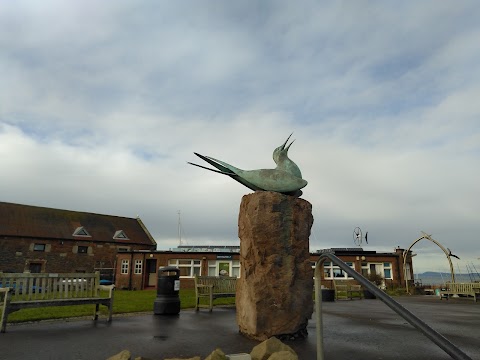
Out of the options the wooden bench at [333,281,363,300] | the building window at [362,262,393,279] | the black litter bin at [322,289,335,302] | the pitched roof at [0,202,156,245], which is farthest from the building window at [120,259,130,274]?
the black litter bin at [322,289,335,302]

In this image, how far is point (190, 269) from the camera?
31.0 m

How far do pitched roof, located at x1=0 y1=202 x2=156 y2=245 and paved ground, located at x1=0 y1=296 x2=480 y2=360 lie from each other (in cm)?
3376

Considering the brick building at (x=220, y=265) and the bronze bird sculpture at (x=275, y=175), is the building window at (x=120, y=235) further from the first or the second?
the bronze bird sculpture at (x=275, y=175)

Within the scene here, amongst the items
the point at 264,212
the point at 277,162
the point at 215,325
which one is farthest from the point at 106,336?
the point at 277,162

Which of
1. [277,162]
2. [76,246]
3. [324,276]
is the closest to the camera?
[277,162]

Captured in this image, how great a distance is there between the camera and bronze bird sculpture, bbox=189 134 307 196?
21.0ft

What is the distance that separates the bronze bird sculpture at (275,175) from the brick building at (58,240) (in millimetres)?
33986

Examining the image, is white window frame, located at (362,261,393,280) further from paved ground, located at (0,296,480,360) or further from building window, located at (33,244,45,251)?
building window, located at (33,244,45,251)

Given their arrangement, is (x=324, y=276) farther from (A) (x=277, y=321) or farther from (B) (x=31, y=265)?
(B) (x=31, y=265)

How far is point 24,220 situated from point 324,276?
31.2m

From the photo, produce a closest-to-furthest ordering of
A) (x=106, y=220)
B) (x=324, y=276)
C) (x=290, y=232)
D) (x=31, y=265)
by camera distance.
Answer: (x=290, y=232), (x=324, y=276), (x=31, y=265), (x=106, y=220)

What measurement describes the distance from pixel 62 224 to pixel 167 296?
34668 millimetres

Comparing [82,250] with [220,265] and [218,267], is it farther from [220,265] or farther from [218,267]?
[220,265]

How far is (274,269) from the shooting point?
5738 mm
